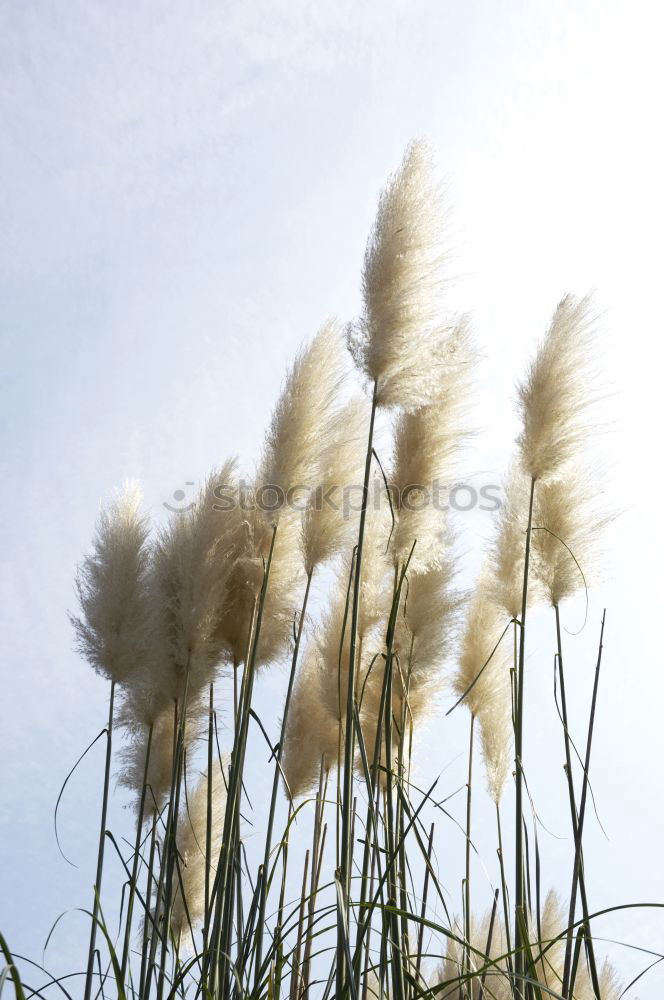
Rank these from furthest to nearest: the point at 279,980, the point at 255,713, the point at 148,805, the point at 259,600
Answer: the point at 148,805, the point at 259,600, the point at 255,713, the point at 279,980

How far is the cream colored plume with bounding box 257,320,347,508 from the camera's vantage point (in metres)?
2.77

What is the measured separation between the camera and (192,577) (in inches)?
112

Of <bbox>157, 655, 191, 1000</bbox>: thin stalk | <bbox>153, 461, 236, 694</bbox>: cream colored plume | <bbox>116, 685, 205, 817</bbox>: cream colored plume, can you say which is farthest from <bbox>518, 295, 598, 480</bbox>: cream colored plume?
<bbox>116, 685, 205, 817</bbox>: cream colored plume

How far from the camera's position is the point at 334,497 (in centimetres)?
290

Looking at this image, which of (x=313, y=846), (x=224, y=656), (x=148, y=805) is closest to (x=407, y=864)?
(x=313, y=846)

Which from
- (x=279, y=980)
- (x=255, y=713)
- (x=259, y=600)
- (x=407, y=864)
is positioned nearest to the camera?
(x=279, y=980)

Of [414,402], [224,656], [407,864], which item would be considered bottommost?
[407,864]

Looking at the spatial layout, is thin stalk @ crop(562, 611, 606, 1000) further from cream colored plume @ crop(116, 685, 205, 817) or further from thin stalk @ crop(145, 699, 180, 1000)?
cream colored plume @ crop(116, 685, 205, 817)

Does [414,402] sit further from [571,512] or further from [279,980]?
[279,980]

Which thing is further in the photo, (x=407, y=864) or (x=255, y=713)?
(x=255, y=713)

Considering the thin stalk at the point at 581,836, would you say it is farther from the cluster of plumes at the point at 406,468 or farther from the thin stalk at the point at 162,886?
the thin stalk at the point at 162,886

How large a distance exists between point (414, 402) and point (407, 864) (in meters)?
1.27

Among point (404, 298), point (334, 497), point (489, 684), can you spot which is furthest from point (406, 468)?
point (489, 684)

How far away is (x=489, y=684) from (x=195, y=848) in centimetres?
125
